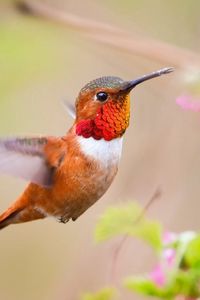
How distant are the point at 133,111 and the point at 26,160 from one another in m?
2.01

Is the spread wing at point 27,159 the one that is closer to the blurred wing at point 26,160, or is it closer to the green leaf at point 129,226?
the blurred wing at point 26,160

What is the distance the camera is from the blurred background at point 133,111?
2.12 m

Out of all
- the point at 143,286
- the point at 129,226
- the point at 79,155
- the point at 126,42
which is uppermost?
the point at 126,42

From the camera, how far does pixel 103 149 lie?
1.65 metres

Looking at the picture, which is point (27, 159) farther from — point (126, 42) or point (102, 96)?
point (126, 42)

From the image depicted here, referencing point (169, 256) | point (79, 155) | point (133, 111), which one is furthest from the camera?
point (133, 111)

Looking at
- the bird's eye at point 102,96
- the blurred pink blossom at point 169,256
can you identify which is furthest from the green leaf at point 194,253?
the bird's eye at point 102,96

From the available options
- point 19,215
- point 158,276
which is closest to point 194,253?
point 158,276

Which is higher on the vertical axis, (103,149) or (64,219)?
(103,149)

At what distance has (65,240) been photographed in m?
3.73

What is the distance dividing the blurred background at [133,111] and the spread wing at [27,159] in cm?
32

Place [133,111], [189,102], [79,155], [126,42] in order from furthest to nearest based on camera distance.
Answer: [133,111] → [126,42] → [189,102] → [79,155]

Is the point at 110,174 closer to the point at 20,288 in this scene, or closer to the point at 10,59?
the point at 10,59

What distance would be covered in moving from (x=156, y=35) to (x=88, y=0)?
1.28 ft
